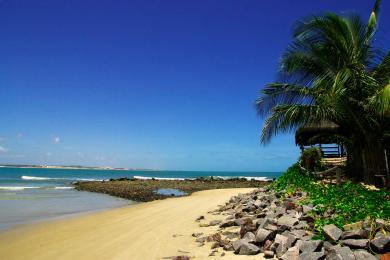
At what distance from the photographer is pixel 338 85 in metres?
11.2

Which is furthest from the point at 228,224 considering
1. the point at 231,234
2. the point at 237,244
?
the point at 237,244

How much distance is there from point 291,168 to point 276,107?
2.87 m

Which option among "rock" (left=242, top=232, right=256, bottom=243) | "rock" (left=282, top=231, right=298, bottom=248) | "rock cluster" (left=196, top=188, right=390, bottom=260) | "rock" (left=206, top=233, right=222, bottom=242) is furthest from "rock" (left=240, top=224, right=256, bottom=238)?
"rock" (left=282, top=231, right=298, bottom=248)

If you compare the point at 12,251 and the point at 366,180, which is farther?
the point at 366,180

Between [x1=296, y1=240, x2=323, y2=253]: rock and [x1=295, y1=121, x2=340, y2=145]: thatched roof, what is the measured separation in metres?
12.1

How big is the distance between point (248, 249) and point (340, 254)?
149cm

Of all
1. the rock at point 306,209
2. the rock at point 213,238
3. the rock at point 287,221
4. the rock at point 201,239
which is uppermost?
the rock at point 306,209

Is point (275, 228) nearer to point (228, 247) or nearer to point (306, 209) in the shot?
point (228, 247)

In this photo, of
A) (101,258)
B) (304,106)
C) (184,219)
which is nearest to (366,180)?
(304,106)

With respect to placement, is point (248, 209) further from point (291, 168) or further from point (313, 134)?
point (313, 134)

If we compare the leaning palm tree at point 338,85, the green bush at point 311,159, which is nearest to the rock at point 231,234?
the leaning palm tree at point 338,85

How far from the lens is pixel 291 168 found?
1409 cm

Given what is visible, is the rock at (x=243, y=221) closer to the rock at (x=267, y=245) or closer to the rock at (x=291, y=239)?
the rock at (x=267, y=245)

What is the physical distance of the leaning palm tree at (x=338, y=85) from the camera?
11617 millimetres
